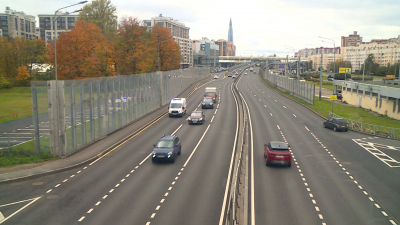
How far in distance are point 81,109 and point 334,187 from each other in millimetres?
18504

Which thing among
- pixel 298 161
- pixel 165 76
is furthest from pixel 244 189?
pixel 165 76

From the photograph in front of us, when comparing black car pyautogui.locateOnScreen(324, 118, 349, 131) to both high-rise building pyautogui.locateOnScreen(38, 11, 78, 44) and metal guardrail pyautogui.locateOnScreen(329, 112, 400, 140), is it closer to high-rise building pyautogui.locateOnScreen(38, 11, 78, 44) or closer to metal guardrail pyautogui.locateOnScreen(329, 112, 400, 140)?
metal guardrail pyautogui.locateOnScreen(329, 112, 400, 140)

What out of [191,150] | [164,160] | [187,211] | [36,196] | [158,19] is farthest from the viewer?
[158,19]

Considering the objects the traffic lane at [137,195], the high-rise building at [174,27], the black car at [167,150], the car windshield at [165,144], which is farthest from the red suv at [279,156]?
the high-rise building at [174,27]

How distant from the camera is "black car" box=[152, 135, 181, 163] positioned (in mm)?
21750

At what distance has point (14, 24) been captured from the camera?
13888cm

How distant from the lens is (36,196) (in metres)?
16.0

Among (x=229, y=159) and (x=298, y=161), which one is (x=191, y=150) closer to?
(x=229, y=159)

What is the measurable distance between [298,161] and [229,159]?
4.85 metres

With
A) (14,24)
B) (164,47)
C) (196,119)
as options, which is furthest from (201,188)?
(14,24)

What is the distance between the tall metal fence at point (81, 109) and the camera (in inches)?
895

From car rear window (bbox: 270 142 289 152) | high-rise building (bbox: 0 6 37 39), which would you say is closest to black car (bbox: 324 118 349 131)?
car rear window (bbox: 270 142 289 152)

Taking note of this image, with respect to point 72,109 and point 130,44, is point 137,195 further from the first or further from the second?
point 130,44

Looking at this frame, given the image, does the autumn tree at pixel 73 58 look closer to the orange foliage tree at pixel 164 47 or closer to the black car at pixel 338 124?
the orange foliage tree at pixel 164 47
